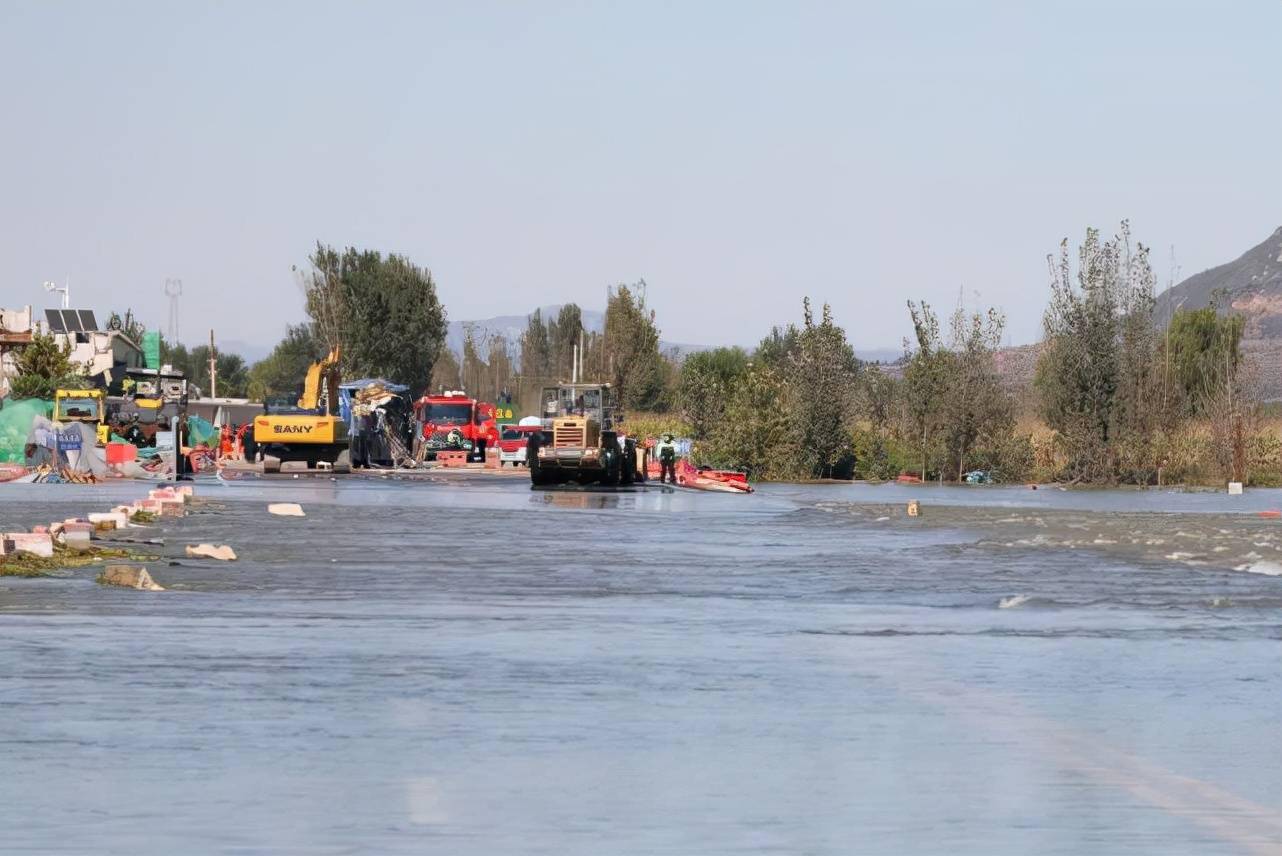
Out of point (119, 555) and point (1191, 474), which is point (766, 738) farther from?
point (1191, 474)

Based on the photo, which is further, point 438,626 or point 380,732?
point 438,626

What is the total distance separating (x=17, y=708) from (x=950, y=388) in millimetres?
74417

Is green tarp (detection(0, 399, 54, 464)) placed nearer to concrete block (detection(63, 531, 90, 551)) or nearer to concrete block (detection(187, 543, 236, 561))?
concrete block (detection(63, 531, 90, 551))

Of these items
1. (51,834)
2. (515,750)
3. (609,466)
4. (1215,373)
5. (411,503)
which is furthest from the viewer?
(1215,373)

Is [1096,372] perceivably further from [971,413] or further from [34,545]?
[34,545]

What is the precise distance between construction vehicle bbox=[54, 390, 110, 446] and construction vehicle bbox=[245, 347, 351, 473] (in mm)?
5209

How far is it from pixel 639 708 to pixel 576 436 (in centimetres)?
4343

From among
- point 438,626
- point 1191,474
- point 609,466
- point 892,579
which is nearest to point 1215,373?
point 1191,474

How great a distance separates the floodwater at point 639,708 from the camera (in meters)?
8.77

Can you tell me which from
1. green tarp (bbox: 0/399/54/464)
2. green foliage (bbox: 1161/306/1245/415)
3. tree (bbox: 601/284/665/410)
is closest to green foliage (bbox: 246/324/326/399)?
tree (bbox: 601/284/665/410)

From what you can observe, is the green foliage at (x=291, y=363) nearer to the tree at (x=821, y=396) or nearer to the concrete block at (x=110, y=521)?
the tree at (x=821, y=396)

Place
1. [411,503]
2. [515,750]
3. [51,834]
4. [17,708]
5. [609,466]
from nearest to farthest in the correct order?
[51,834] < [515,750] < [17,708] < [411,503] < [609,466]

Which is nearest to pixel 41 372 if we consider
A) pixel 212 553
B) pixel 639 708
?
pixel 212 553

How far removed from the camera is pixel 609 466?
188 ft
